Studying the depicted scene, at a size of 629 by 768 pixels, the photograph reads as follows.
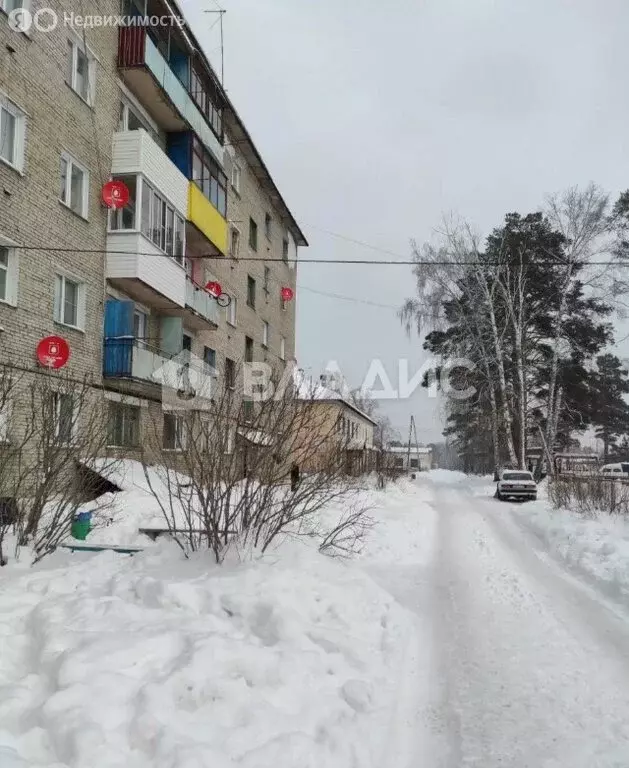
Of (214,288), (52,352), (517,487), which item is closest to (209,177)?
(214,288)

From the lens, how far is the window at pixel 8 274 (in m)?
12.5

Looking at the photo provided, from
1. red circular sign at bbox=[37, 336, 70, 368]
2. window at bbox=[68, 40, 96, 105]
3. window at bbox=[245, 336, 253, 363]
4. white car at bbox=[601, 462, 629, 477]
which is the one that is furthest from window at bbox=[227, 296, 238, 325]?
white car at bbox=[601, 462, 629, 477]

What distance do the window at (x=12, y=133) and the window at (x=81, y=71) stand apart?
2323 millimetres

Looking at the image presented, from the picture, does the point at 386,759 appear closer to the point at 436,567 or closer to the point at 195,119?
the point at 436,567

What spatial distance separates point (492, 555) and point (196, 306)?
40.6ft

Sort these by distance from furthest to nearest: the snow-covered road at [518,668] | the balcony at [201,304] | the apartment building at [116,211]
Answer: the balcony at [201,304], the apartment building at [116,211], the snow-covered road at [518,668]

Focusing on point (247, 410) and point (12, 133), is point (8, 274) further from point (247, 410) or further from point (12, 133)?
point (247, 410)

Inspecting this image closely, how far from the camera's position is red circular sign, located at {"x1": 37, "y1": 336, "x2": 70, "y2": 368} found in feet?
42.6

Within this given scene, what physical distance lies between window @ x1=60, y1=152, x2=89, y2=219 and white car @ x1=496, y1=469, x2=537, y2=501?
19286 mm

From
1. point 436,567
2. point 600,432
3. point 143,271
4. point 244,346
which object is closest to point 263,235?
point 244,346

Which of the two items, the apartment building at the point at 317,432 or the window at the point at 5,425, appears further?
the apartment building at the point at 317,432

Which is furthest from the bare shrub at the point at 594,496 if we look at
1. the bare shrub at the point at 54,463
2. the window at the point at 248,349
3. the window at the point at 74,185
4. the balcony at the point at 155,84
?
the window at the point at 248,349

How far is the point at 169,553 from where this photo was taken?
639 centimetres

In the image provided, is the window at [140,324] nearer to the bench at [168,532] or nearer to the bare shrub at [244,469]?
the bench at [168,532]
